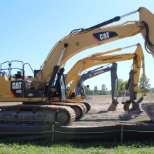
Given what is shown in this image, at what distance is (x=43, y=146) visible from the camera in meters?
9.66

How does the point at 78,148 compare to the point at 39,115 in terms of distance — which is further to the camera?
the point at 39,115

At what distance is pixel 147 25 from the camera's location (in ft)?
50.5

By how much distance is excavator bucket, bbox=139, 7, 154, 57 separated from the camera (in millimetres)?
14921

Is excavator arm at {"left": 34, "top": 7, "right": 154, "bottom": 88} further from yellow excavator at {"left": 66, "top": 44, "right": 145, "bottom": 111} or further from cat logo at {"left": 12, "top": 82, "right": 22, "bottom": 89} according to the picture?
yellow excavator at {"left": 66, "top": 44, "right": 145, "bottom": 111}

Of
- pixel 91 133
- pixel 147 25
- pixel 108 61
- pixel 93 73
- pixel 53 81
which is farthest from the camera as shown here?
pixel 93 73

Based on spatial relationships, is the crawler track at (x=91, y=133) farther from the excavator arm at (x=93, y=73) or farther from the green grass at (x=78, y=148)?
the excavator arm at (x=93, y=73)

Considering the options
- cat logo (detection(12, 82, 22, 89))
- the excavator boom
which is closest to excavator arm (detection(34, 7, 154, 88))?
cat logo (detection(12, 82, 22, 89))

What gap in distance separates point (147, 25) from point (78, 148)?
26.8 ft

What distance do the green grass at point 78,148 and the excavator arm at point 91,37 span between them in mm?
5753

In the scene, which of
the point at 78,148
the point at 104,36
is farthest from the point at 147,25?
the point at 78,148

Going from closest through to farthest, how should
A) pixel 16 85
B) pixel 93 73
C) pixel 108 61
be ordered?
pixel 16 85 → pixel 108 61 → pixel 93 73

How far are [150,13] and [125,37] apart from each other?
5.28 feet

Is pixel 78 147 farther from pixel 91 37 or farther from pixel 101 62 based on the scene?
pixel 101 62

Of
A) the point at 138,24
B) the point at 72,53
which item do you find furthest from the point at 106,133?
the point at 138,24
